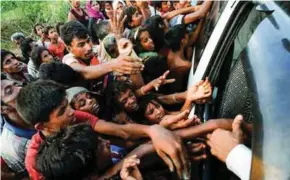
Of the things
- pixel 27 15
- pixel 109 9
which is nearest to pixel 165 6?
pixel 109 9

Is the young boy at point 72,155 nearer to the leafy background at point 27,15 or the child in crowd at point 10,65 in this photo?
the child in crowd at point 10,65

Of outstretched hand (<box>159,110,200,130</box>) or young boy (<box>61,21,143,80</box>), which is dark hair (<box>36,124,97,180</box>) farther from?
young boy (<box>61,21,143,80</box>)

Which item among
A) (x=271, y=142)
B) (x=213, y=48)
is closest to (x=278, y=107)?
(x=271, y=142)

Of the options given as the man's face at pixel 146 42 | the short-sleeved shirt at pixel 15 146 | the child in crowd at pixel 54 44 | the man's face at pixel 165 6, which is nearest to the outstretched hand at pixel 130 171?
the short-sleeved shirt at pixel 15 146

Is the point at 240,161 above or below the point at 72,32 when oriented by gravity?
below

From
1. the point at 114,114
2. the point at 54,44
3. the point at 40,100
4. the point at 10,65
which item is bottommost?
the point at 54,44

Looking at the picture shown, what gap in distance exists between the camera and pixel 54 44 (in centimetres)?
562

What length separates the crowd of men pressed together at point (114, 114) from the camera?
1.57m

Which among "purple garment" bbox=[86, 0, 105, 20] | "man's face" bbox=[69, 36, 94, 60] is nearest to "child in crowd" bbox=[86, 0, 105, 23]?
"purple garment" bbox=[86, 0, 105, 20]

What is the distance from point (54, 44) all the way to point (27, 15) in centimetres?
446

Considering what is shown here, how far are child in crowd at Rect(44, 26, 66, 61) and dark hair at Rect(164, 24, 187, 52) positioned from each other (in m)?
2.17

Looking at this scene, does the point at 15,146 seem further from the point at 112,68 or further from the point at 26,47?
the point at 26,47

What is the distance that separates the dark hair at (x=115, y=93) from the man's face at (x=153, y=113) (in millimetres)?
170

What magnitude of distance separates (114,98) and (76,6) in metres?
4.12
